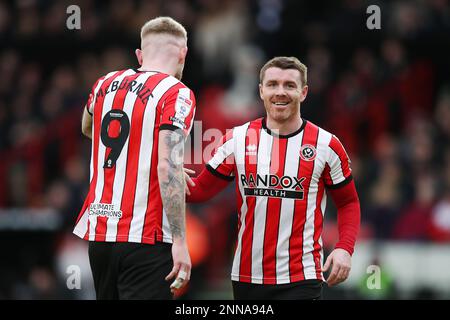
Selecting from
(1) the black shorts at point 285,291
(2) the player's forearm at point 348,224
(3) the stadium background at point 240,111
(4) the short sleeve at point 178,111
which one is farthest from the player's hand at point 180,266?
(3) the stadium background at point 240,111

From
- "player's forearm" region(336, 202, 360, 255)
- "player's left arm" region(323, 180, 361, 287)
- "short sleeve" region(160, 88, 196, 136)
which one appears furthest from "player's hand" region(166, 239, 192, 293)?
"player's forearm" region(336, 202, 360, 255)

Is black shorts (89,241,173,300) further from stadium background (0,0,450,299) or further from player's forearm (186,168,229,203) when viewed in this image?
stadium background (0,0,450,299)

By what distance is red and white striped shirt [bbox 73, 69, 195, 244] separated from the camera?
477 cm

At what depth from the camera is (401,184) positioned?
10.4m

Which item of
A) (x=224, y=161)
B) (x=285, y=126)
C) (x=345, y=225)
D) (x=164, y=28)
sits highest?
(x=164, y=28)

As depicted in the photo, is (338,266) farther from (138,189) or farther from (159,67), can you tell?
(159,67)

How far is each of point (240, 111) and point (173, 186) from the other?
7128mm

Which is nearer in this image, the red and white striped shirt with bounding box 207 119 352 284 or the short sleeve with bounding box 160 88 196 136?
the short sleeve with bounding box 160 88 196 136

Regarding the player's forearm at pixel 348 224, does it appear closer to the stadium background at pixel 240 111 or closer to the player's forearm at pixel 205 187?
the player's forearm at pixel 205 187

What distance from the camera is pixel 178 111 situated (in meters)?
4.79

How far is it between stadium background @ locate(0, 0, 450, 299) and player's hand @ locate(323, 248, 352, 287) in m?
3.94

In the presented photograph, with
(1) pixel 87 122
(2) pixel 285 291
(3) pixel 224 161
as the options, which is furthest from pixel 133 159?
(2) pixel 285 291

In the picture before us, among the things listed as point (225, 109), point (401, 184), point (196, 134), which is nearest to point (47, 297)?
point (196, 134)
